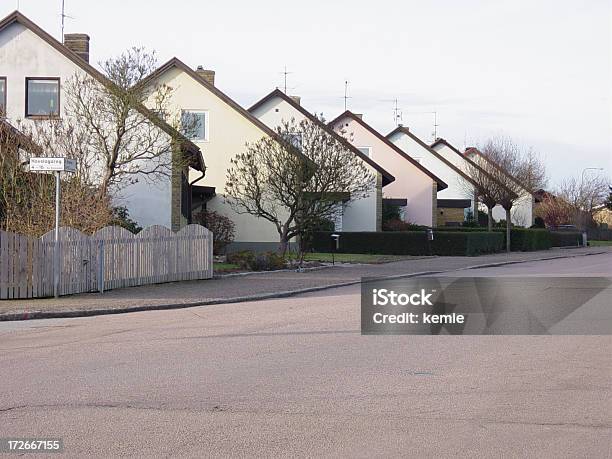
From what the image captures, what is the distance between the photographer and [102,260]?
20.2 m

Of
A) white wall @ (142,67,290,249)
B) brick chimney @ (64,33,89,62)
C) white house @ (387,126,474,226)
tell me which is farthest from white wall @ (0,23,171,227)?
white house @ (387,126,474,226)

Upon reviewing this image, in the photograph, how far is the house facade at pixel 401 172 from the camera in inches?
2223

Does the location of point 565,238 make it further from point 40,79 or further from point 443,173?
point 40,79

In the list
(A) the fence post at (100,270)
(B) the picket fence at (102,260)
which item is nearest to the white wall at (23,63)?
(B) the picket fence at (102,260)

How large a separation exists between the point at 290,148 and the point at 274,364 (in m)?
20.9

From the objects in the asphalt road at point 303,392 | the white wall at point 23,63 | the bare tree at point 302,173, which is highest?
the white wall at point 23,63

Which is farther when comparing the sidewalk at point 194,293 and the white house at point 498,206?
the white house at point 498,206

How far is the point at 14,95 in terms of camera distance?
31.1 metres

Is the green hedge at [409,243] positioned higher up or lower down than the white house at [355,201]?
lower down

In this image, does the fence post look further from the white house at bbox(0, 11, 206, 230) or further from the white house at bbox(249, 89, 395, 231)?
the white house at bbox(249, 89, 395, 231)

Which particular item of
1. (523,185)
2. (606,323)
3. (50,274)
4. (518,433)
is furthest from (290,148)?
(523,185)

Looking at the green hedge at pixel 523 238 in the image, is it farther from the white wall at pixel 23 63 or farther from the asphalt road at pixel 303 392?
the asphalt road at pixel 303 392

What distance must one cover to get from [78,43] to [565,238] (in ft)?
128

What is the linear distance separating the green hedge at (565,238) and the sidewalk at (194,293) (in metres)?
30.7
